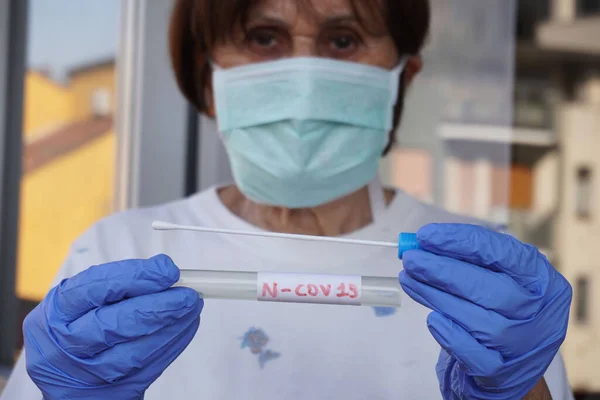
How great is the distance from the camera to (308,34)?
3.67 feet

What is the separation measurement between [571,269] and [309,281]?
2890 millimetres

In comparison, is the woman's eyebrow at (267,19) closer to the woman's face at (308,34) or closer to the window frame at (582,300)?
the woman's face at (308,34)

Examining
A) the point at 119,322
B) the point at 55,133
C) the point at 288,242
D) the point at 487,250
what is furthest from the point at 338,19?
the point at 55,133

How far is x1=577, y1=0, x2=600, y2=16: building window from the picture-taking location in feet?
10.6

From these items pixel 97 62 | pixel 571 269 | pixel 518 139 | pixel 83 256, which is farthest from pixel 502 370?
pixel 571 269

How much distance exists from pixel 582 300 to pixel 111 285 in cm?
310

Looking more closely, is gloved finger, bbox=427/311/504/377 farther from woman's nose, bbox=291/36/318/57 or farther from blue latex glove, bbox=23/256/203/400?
woman's nose, bbox=291/36/318/57

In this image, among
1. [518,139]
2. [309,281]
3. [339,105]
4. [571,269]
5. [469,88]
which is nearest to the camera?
[309,281]

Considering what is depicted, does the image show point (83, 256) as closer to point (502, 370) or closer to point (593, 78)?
point (502, 370)

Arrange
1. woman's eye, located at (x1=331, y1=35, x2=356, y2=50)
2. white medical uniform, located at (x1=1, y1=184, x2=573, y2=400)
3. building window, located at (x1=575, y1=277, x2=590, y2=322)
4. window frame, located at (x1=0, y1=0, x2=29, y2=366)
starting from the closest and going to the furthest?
white medical uniform, located at (x1=1, y1=184, x2=573, y2=400), woman's eye, located at (x1=331, y1=35, x2=356, y2=50), window frame, located at (x1=0, y1=0, x2=29, y2=366), building window, located at (x1=575, y1=277, x2=590, y2=322)

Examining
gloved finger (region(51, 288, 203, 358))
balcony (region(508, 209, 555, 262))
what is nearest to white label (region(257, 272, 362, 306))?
gloved finger (region(51, 288, 203, 358))

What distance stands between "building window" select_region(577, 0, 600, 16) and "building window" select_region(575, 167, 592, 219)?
795 mm

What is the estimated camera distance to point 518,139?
308 centimetres

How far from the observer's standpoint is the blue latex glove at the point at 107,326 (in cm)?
79
